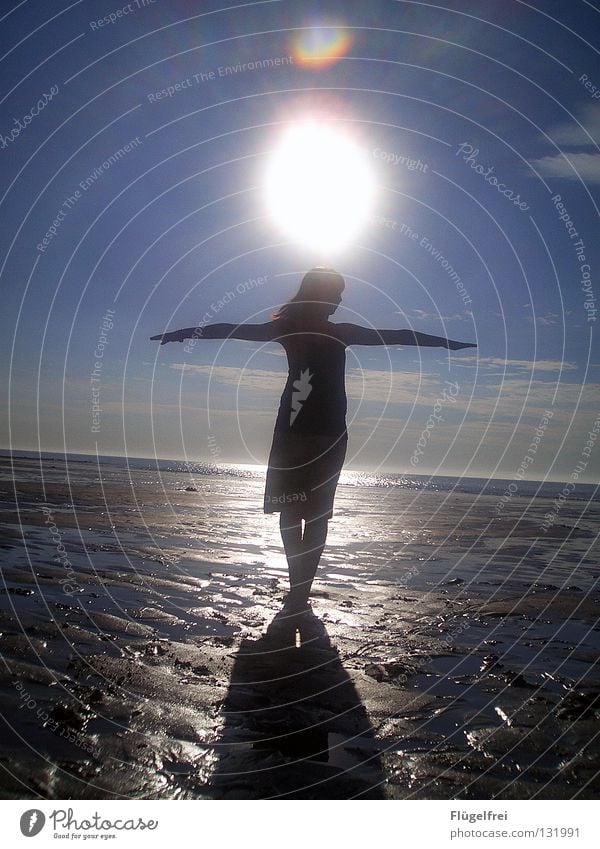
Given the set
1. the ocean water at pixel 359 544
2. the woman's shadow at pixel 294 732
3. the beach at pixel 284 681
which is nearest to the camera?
the woman's shadow at pixel 294 732

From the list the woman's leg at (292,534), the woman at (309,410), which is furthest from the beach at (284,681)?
the woman at (309,410)

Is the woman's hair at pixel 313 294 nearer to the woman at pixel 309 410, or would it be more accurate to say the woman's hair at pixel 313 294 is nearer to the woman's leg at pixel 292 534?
the woman at pixel 309 410

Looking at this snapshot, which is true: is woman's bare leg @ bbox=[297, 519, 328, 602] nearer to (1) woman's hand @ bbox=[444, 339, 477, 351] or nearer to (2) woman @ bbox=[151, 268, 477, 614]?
(2) woman @ bbox=[151, 268, 477, 614]

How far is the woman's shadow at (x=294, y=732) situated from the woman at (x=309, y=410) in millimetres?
1688

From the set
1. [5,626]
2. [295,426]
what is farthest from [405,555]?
[5,626]

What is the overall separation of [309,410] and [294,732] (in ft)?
12.2

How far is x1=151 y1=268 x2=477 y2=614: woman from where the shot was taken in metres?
6.55

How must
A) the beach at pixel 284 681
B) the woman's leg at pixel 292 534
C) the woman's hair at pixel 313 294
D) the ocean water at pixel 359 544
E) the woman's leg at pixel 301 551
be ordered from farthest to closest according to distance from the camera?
the ocean water at pixel 359 544 → the woman's hair at pixel 313 294 → the woman's leg at pixel 292 534 → the woman's leg at pixel 301 551 → the beach at pixel 284 681

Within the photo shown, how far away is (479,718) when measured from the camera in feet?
12.2

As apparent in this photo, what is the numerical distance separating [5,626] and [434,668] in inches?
131

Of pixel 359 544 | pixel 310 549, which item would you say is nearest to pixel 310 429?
pixel 310 549

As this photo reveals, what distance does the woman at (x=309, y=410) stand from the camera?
6.55 m

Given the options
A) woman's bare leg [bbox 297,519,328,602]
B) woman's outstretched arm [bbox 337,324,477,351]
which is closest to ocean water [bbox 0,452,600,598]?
woman's bare leg [bbox 297,519,328,602]

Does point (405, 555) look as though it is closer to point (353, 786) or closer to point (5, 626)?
point (5, 626)
